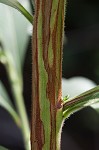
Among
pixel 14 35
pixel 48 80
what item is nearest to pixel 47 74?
pixel 48 80

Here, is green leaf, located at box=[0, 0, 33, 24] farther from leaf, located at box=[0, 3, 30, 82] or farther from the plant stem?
leaf, located at box=[0, 3, 30, 82]

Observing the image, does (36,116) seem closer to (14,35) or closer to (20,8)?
(20,8)

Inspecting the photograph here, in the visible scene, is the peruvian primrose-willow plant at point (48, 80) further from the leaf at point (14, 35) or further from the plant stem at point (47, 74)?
the leaf at point (14, 35)

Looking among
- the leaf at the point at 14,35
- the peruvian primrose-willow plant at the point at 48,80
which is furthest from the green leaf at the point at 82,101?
the leaf at the point at 14,35

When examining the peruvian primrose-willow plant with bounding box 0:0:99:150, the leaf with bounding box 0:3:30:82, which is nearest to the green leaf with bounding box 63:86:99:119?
the peruvian primrose-willow plant with bounding box 0:0:99:150

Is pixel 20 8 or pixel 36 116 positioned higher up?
pixel 20 8

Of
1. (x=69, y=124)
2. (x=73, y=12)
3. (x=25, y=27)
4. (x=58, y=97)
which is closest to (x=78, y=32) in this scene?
(x=73, y=12)

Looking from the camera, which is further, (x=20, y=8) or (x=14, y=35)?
(x=14, y=35)

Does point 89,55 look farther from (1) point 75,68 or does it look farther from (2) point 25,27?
(2) point 25,27
